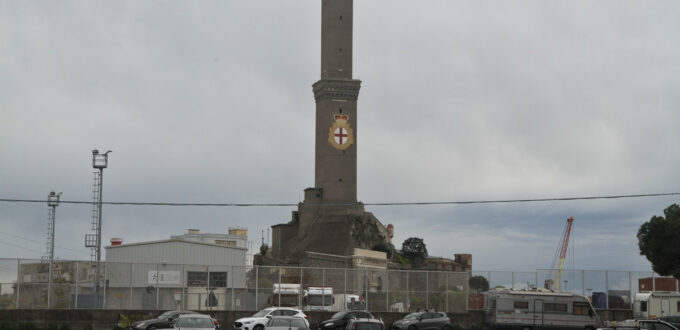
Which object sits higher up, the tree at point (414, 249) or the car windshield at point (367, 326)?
the tree at point (414, 249)

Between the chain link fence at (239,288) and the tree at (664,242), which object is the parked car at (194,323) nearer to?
the chain link fence at (239,288)

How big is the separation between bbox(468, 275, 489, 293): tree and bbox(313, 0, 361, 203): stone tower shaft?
298ft

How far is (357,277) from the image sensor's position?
6525cm

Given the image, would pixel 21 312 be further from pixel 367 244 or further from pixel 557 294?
pixel 367 244

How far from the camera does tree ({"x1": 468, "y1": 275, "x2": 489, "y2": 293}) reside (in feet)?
209

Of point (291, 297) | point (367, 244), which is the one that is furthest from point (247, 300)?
point (367, 244)

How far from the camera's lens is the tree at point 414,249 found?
175 m

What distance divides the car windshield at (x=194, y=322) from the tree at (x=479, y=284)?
29.2 meters

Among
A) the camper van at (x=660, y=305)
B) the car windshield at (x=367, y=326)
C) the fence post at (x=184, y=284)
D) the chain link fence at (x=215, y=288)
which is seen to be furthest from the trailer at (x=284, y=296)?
the camper van at (x=660, y=305)

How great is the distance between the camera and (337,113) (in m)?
156

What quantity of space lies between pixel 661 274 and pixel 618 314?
550cm

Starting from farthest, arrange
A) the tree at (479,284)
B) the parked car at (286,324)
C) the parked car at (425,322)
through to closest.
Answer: the tree at (479,284) → the parked car at (425,322) → the parked car at (286,324)

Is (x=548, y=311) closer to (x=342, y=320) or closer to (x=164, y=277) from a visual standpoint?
(x=342, y=320)

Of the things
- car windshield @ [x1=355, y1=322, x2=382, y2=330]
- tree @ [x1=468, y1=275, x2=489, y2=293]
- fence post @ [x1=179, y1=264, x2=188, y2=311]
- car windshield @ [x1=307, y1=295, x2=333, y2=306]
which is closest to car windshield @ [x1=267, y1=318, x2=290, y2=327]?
car windshield @ [x1=355, y1=322, x2=382, y2=330]
